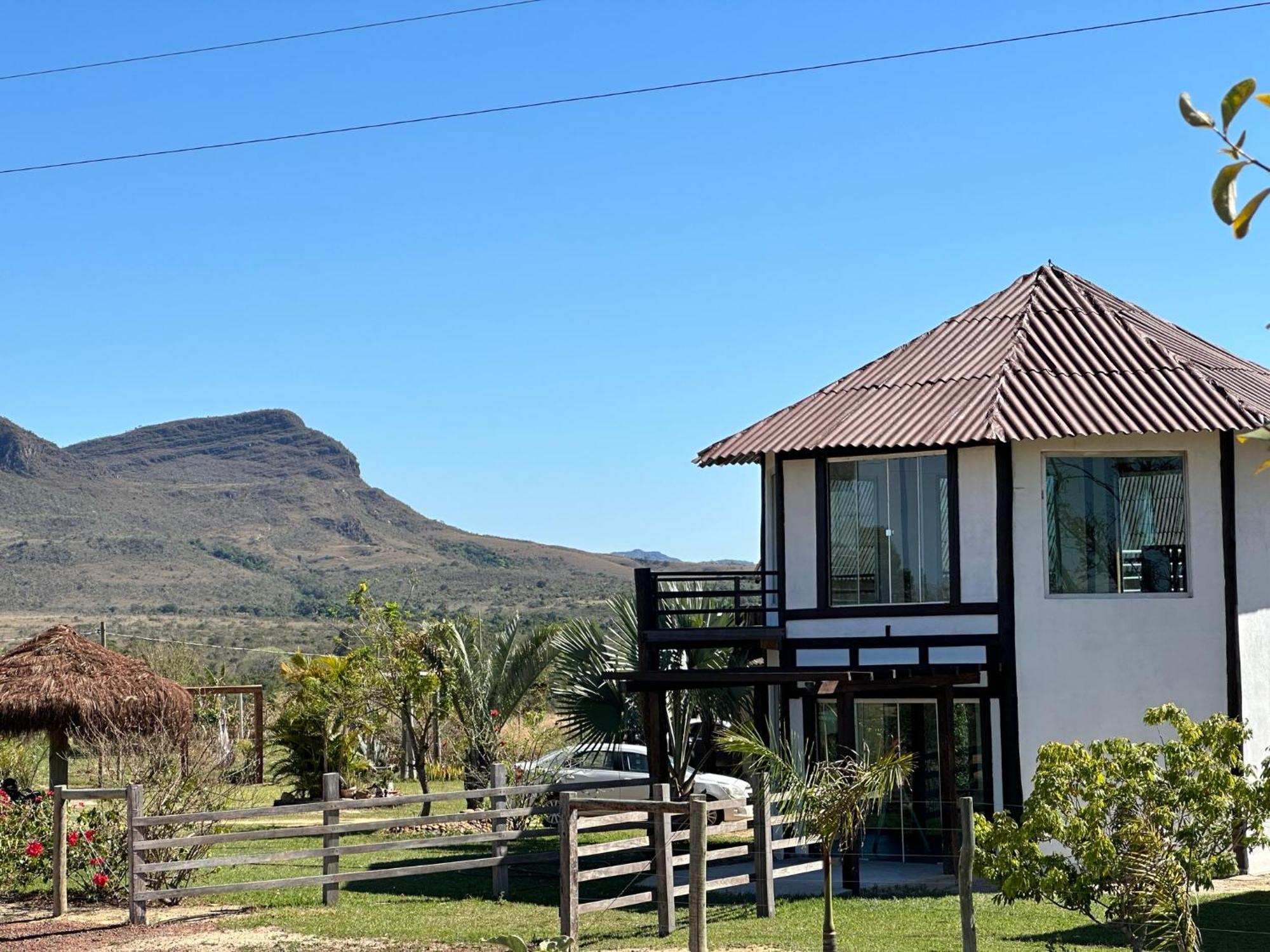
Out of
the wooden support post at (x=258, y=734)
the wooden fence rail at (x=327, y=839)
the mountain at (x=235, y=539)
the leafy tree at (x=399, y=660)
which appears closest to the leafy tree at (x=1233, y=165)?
the wooden fence rail at (x=327, y=839)

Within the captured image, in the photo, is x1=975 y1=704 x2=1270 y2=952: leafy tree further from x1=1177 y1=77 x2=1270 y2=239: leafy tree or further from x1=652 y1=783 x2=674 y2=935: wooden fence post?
x1=1177 y1=77 x2=1270 y2=239: leafy tree

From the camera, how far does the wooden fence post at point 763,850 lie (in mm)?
14820

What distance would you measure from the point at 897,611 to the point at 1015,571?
1473mm

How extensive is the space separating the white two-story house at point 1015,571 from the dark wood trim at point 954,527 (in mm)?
31

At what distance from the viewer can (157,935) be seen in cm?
1441

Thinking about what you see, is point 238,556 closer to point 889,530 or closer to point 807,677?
point 889,530

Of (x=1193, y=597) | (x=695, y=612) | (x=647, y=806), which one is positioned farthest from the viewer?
(x=695, y=612)

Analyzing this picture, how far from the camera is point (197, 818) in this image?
1524 cm

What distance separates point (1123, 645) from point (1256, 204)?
1608cm

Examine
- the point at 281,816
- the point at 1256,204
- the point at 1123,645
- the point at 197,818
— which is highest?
the point at 1256,204

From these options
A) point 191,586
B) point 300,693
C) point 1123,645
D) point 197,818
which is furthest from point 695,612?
point 191,586

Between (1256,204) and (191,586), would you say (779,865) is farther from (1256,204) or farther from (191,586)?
(191,586)

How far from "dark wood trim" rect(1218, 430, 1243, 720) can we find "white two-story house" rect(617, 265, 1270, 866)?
23 millimetres

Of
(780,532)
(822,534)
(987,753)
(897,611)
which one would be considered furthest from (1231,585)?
(780,532)
